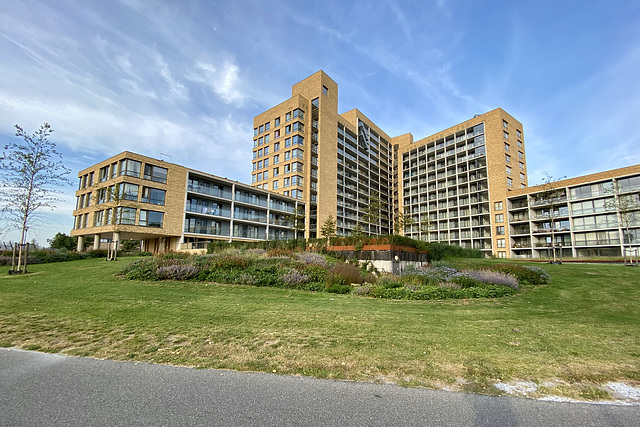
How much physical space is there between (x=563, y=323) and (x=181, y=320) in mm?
8167

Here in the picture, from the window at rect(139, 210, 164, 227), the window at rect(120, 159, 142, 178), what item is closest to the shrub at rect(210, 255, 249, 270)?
the window at rect(139, 210, 164, 227)

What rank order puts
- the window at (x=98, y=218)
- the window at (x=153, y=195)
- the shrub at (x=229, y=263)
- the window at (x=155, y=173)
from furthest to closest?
the window at (x=155, y=173), the window at (x=98, y=218), the window at (x=153, y=195), the shrub at (x=229, y=263)

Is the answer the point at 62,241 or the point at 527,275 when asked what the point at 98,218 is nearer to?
the point at 62,241

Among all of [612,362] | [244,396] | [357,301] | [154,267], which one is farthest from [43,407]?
[154,267]

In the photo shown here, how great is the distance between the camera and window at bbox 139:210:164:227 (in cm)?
3456

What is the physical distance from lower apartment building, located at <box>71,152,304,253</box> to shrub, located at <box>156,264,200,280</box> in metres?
18.8

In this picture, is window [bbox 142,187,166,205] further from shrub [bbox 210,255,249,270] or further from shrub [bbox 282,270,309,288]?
shrub [bbox 282,270,309,288]

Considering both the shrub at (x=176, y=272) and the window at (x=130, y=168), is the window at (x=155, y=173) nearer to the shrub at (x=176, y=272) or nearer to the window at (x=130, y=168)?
the window at (x=130, y=168)

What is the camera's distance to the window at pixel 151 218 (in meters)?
34.6

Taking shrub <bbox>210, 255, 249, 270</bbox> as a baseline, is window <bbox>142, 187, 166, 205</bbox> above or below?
above

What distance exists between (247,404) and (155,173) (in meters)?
38.8

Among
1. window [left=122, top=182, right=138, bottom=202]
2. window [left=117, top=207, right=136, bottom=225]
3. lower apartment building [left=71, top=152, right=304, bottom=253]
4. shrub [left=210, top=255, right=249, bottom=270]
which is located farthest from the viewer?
lower apartment building [left=71, top=152, right=304, bottom=253]

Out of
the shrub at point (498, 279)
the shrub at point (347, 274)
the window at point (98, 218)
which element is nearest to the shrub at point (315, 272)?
the shrub at point (347, 274)

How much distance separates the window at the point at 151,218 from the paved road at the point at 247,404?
3431cm
